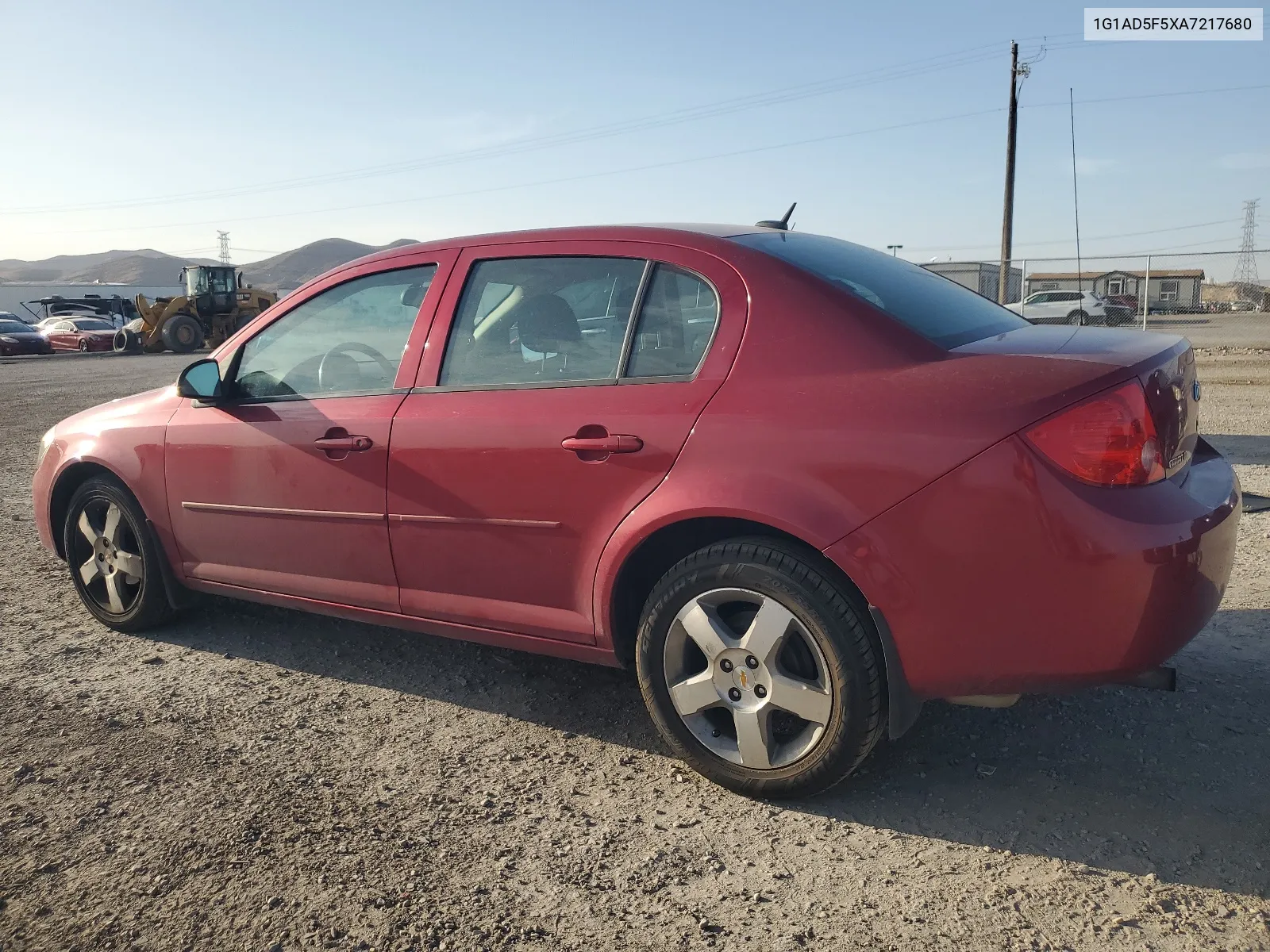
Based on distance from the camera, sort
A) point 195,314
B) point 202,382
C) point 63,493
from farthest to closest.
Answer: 1. point 195,314
2. point 63,493
3. point 202,382

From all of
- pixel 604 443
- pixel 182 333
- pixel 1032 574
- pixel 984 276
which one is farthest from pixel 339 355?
pixel 182 333

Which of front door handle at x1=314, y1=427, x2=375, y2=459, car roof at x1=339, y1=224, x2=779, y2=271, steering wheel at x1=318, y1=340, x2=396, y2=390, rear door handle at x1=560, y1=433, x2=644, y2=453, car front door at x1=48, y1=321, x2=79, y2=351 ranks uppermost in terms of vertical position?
car roof at x1=339, y1=224, x2=779, y2=271

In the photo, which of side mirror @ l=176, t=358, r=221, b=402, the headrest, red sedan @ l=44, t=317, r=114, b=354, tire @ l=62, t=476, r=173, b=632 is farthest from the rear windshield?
red sedan @ l=44, t=317, r=114, b=354

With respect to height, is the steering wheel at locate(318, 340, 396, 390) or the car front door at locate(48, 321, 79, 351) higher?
the steering wheel at locate(318, 340, 396, 390)

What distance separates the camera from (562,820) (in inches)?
105

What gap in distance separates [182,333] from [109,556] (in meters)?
28.6

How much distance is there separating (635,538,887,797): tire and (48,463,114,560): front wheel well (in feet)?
9.63

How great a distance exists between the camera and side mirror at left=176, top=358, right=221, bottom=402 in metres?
3.77

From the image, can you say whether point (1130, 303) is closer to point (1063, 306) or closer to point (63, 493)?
point (1063, 306)

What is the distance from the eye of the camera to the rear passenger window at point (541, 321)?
301 centimetres

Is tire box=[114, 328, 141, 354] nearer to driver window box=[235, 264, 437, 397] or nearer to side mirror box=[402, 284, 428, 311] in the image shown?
driver window box=[235, 264, 437, 397]

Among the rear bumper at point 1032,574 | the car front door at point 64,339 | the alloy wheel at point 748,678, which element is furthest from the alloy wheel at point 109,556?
the car front door at point 64,339

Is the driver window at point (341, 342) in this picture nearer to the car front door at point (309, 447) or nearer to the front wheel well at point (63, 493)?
the car front door at point (309, 447)

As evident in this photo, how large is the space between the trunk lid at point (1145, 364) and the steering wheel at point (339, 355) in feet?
6.48
